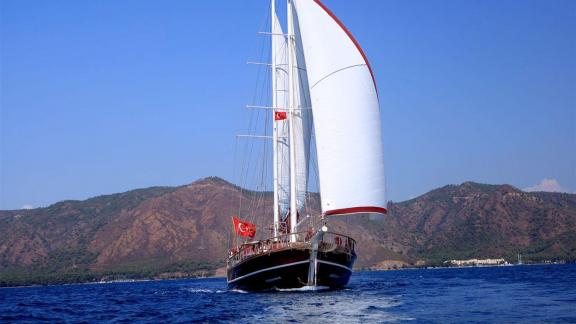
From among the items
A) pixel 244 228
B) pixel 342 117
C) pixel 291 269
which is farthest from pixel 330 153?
pixel 244 228

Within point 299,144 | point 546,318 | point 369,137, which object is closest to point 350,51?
point 369,137

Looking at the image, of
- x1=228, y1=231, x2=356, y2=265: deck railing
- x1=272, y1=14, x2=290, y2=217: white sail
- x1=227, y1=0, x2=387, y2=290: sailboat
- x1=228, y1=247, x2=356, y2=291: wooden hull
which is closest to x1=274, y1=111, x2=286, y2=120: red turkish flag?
x1=272, y1=14, x2=290, y2=217: white sail

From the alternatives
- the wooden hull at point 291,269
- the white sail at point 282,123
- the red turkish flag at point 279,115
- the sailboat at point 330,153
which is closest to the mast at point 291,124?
the sailboat at point 330,153

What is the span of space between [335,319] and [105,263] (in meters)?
164

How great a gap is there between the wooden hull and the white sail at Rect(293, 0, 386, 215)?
429 centimetres

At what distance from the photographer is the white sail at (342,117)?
3872cm

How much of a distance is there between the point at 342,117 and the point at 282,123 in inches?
642

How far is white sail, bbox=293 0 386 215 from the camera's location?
127ft

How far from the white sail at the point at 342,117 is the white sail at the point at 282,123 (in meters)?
12.7

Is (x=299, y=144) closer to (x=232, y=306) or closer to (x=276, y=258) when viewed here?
(x=276, y=258)

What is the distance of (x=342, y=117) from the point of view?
1563 inches

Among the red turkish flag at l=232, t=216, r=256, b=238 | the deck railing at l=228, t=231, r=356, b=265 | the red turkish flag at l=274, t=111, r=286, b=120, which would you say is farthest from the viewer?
the red turkish flag at l=274, t=111, r=286, b=120

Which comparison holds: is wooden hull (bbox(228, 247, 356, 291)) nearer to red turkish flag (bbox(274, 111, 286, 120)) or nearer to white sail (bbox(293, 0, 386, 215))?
white sail (bbox(293, 0, 386, 215))

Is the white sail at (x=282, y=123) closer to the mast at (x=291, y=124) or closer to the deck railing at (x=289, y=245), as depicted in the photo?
the deck railing at (x=289, y=245)
